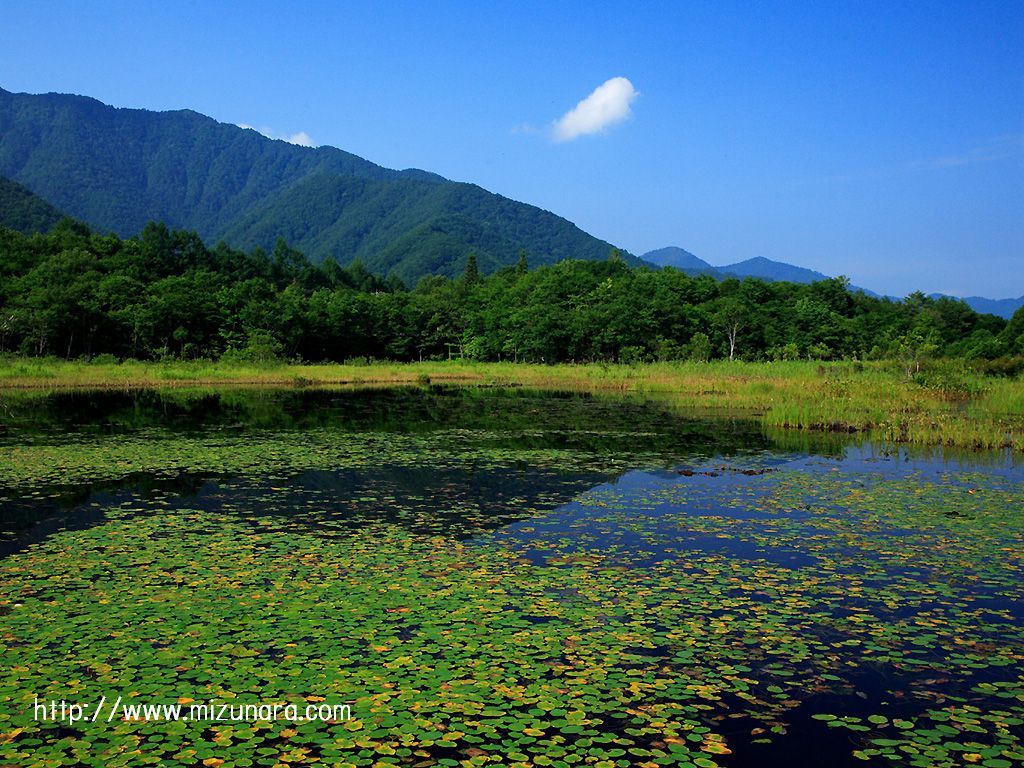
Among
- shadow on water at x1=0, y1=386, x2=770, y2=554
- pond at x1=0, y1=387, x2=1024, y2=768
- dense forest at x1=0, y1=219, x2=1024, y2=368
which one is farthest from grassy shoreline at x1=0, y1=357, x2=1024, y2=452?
dense forest at x1=0, y1=219, x2=1024, y2=368

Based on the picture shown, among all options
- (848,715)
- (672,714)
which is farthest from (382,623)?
(848,715)

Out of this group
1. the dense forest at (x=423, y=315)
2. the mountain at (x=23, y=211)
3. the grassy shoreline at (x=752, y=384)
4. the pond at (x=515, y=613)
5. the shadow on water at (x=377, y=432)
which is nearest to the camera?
the pond at (x=515, y=613)

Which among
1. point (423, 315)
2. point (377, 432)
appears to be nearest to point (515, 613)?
point (377, 432)

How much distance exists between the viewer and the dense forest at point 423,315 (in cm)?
6228

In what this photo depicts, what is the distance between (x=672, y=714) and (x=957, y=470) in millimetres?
14198

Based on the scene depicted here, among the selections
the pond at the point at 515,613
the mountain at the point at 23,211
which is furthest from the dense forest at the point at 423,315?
the pond at the point at 515,613

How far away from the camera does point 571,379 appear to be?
2114 inches

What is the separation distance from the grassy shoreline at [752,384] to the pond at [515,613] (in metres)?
6.51

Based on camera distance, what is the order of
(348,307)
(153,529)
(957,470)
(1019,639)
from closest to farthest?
(1019,639) < (153,529) < (957,470) < (348,307)

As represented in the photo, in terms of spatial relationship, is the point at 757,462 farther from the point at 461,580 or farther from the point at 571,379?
the point at 571,379

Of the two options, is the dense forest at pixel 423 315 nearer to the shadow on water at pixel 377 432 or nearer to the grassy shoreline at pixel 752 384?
the grassy shoreline at pixel 752 384

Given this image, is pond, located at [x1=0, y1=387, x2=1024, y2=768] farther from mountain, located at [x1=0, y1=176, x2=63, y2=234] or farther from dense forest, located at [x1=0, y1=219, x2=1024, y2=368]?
mountain, located at [x1=0, y1=176, x2=63, y2=234]

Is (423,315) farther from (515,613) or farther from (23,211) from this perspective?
(515,613)

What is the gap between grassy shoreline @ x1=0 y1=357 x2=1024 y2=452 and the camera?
22.7m
